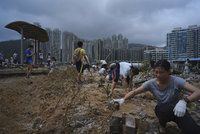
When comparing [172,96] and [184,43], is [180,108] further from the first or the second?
[184,43]

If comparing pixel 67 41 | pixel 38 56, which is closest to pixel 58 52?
pixel 67 41

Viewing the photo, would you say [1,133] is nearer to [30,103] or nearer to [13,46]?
[30,103]

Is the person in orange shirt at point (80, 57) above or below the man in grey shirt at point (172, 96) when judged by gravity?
above

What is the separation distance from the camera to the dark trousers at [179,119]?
194 inches

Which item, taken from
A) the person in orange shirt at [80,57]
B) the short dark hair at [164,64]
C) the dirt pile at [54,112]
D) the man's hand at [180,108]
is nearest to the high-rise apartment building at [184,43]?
the person in orange shirt at [80,57]

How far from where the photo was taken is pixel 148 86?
5340mm

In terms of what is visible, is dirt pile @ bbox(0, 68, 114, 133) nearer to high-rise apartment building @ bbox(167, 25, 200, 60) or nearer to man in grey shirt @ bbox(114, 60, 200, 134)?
man in grey shirt @ bbox(114, 60, 200, 134)

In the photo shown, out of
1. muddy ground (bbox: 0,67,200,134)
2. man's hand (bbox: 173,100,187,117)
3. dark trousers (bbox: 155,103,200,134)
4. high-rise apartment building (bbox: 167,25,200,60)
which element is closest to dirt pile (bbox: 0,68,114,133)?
muddy ground (bbox: 0,67,200,134)

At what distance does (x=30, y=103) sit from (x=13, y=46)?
64.4 feet

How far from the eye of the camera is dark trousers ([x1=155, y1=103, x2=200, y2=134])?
4.93 meters

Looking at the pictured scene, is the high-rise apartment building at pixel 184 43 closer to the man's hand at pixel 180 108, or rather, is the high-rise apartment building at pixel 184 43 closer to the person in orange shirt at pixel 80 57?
the person in orange shirt at pixel 80 57

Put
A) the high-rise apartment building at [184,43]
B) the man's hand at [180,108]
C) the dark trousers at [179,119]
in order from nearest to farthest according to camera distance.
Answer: the man's hand at [180,108], the dark trousers at [179,119], the high-rise apartment building at [184,43]

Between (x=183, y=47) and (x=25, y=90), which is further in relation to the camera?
(x=183, y=47)

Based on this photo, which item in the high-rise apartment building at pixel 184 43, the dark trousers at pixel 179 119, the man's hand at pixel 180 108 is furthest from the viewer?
the high-rise apartment building at pixel 184 43
